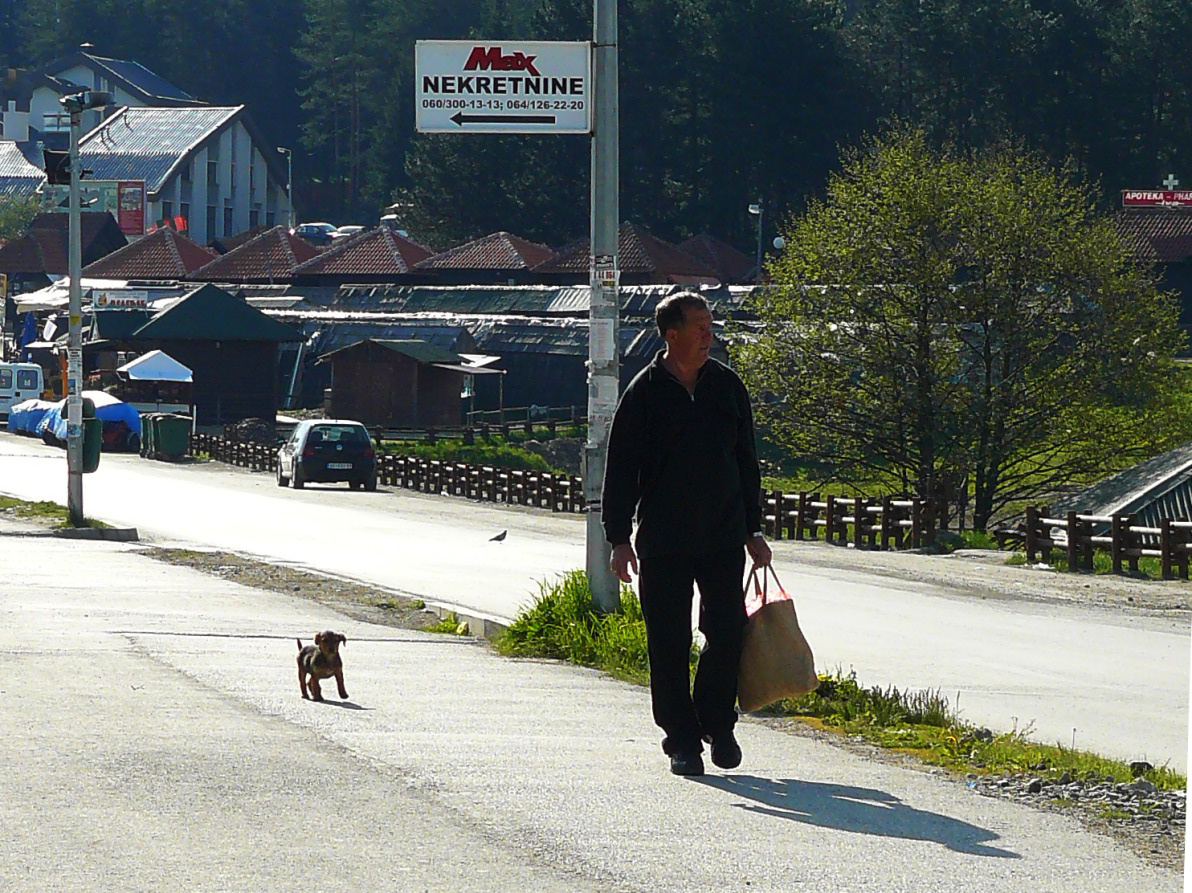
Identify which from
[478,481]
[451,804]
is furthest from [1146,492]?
[451,804]

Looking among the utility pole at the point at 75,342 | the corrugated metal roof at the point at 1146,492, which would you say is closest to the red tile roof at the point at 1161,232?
the corrugated metal roof at the point at 1146,492

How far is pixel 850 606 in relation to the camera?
17.7m

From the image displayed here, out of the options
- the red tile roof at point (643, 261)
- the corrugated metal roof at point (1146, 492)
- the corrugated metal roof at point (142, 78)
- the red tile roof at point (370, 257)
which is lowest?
the corrugated metal roof at point (1146, 492)

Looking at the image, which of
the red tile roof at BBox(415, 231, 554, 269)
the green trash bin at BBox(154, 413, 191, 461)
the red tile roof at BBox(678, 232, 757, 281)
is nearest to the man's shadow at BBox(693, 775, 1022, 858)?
the green trash bin at BBox(154, 413, 191, 461)

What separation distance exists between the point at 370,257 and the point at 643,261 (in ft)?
54.5

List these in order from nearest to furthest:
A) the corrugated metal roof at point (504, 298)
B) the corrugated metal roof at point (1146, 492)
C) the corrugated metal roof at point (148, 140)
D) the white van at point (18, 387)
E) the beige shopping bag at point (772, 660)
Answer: the beige shopping bag at point (772, 660) < the corrugated metal roof at point (1146, 492) < the corrugated metal roof at point (504, 298) < the white van at point (18, 387) < the corrugated metal roof at point (148, 140)

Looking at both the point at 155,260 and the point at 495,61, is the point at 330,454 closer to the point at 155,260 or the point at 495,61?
the point at 495,61

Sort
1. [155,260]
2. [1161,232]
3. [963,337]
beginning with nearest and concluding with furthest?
1. [963,337]
2. [1161,232]
3. [155,260]

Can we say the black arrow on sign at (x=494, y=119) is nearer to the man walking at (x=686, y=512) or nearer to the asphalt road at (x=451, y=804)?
the asphalt road at (x=451, y=804)

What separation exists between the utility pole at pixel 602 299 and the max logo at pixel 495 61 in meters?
0.54

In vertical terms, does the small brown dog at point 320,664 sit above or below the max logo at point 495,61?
below

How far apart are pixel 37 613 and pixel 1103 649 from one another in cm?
838

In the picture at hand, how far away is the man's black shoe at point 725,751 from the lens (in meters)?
6.93

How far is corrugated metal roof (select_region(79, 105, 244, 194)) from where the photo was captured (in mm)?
118625
